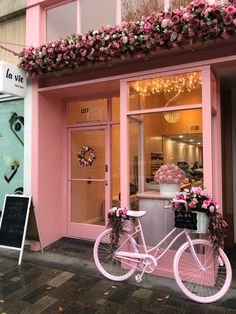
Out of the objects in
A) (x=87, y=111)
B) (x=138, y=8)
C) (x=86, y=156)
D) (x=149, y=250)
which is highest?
(x=138, y=8)

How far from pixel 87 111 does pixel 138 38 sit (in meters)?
2.21

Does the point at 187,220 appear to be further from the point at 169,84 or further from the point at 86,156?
the point at 86,156

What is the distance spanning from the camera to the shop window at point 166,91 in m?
4.07

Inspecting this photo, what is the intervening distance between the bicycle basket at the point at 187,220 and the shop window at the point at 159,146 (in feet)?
2.43

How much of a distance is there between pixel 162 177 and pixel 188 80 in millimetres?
1501

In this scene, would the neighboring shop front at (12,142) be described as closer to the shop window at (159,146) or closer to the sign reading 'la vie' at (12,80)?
the sign reading 'la vie' at (12,80)

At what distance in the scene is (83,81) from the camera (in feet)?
16.0

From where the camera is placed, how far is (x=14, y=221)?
4.99 metres

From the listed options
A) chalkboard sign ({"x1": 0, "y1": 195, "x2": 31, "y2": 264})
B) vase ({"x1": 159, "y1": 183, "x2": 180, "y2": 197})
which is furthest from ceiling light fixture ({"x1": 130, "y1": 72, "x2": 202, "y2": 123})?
chalkboard sign ({"x1": 0, "y1": 195, "x2": 31, "y2": 264})

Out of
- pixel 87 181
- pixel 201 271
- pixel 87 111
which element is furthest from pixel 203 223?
pixel 87 111

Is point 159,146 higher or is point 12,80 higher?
point 12,80

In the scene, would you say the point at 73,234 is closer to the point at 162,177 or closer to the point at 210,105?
the point at 162,177

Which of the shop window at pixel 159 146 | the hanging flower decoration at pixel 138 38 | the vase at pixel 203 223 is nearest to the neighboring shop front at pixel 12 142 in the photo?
the hanging flower decoration at pixel 138 38

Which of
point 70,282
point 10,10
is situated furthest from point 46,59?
point 70,282
